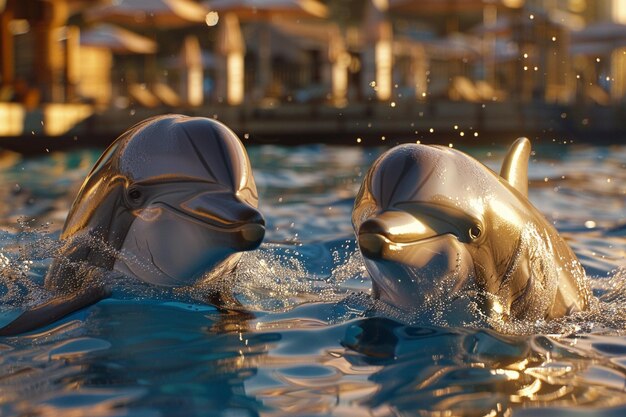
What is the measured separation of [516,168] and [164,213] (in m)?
1.39

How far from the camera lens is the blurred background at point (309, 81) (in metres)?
17.1

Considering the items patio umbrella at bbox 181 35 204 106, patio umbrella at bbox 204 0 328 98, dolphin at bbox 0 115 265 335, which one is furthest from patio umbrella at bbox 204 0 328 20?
dolphin at bbox 0 115 265 335

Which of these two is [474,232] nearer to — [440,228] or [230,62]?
[440,228]

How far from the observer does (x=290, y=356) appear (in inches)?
129

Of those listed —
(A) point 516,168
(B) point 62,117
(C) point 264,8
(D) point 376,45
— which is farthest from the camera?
(C) point 264,8

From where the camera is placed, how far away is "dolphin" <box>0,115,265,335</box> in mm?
3287

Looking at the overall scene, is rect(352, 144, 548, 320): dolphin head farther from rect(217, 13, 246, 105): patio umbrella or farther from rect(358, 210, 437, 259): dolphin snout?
rect(217, 13, 246, 105): patio umbrella

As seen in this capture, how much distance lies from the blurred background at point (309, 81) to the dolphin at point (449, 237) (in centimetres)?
967

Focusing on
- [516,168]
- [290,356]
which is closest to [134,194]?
[290,356]

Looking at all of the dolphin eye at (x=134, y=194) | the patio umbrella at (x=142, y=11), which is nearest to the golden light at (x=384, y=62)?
the patio umbrella at (x=142, y=11)

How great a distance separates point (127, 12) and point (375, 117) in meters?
6.88

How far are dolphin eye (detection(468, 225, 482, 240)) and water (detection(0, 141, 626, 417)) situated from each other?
389 millimetres

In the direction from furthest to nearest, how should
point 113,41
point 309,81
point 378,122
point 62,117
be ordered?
point 309,81 < point 113,41 < point 378,122 < point 62,117

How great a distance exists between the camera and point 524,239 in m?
3.33
